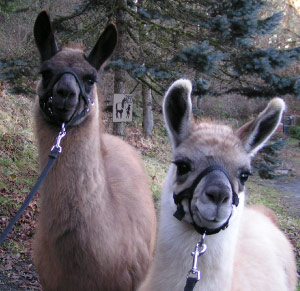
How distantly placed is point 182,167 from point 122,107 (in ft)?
15.5

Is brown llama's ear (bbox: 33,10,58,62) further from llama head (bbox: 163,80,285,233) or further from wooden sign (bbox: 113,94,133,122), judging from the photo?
wooden sign (bbox: 113,94,133,122)

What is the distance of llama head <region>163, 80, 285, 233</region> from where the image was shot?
1.91 meters

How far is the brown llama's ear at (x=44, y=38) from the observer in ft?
10.7

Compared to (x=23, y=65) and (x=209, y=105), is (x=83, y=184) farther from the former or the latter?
(x=209, y=105)

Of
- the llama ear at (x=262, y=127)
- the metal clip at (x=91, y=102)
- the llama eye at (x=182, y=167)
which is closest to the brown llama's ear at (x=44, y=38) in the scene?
the metal clip at (x=91, y=102)

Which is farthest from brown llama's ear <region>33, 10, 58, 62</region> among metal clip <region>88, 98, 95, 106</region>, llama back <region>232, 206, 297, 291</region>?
llama back <region>232, 206, 297, 291</region>

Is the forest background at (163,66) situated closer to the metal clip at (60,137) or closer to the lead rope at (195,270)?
the metal clip at (60,137)

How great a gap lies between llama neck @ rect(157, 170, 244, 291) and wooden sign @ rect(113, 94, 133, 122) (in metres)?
4.49

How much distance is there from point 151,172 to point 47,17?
670 cm

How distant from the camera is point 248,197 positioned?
10.3 meters

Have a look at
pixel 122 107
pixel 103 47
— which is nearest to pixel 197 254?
pixel 103 47

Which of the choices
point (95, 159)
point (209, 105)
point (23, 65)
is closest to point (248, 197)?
point (23, 65)

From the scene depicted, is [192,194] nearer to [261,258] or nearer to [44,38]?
[261,258]

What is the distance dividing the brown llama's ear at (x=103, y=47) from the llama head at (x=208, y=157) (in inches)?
55.3
